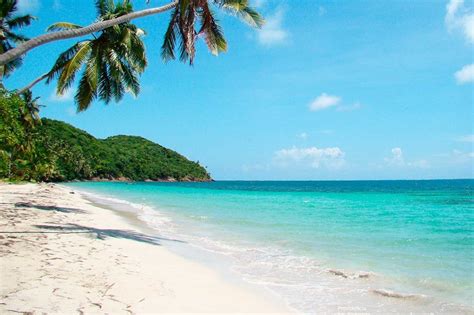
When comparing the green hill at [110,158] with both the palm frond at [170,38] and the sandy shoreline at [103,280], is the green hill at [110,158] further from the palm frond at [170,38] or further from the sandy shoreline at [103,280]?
the sandy shoreline at [103,280]

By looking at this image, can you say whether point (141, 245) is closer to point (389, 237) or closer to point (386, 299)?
point (386, 299)

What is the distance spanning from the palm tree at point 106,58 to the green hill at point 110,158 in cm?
4096

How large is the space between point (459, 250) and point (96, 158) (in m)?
86.9

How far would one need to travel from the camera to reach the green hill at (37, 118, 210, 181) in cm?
7100

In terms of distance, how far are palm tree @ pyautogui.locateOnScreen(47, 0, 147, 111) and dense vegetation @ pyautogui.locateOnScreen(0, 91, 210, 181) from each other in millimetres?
1982

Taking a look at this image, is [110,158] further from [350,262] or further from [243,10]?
[350,262]

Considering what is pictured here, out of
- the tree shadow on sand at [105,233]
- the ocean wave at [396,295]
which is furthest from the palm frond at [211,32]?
the ocean wave at [396,295]

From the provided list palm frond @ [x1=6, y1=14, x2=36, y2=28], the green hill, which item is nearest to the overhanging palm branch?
palm frond @ [x1=6, y1=14, x2=36, y2=28]

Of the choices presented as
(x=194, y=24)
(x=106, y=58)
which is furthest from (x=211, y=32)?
(x=106, y=58)

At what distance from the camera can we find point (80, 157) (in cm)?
7769

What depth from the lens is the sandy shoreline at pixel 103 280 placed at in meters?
4.42

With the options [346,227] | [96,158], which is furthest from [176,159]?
[346,227]

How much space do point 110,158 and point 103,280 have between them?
93.3 m

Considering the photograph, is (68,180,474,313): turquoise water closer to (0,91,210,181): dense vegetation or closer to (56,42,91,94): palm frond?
(56,42,91,94): palm frond
